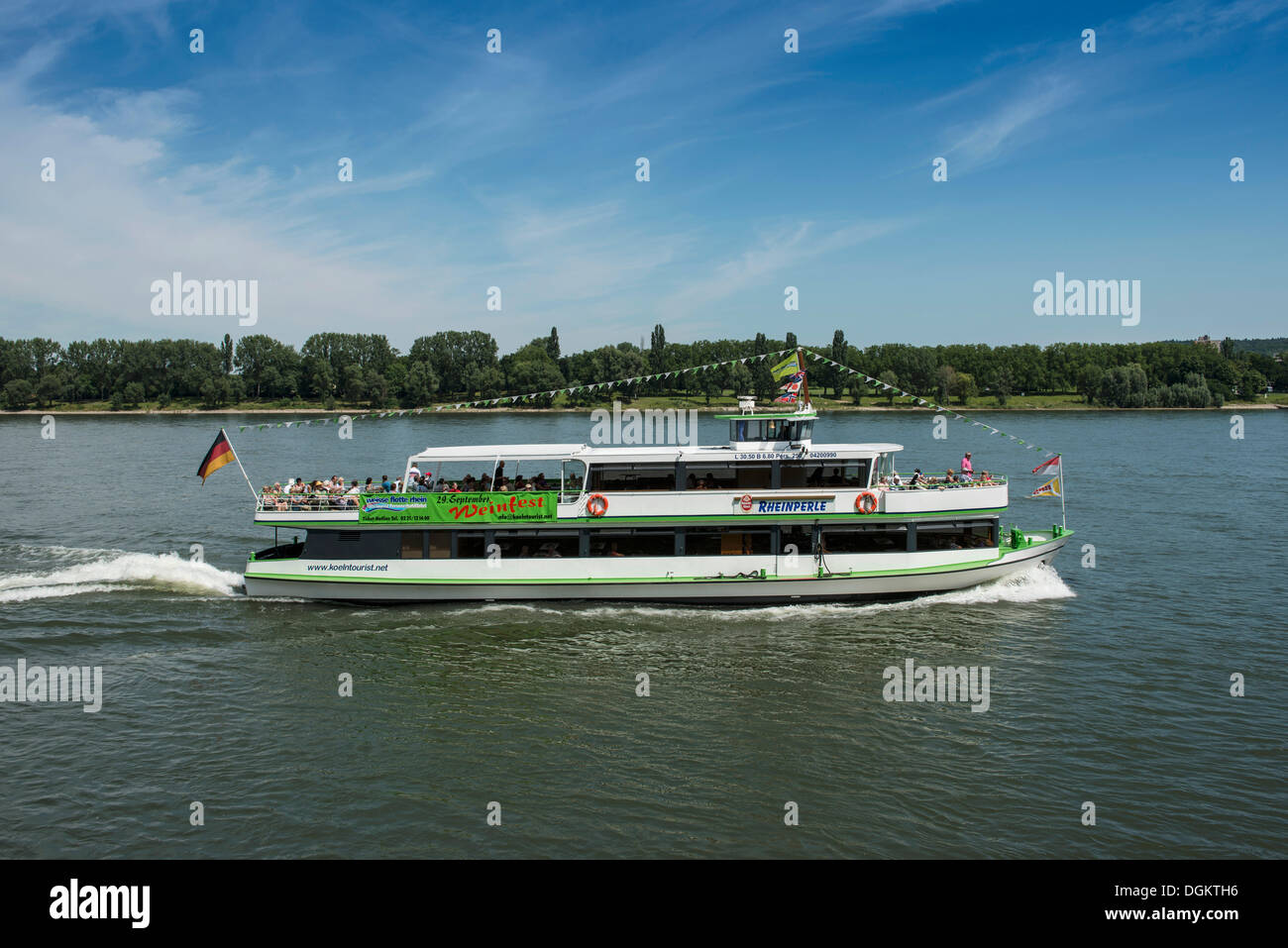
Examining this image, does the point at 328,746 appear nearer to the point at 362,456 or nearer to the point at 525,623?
the point at 525,623

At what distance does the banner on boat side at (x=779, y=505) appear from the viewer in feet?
86.8

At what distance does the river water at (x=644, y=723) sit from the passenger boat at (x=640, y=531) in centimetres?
88

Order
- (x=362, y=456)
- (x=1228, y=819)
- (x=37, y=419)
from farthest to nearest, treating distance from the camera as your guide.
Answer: (x=37, y=419)
(x=362, y=456)
(x=1228, y=819)

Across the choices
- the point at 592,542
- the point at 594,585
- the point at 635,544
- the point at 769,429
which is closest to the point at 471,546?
the point at 592,542

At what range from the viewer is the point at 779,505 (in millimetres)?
26484

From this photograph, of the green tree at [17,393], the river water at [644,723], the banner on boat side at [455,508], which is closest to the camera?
the river water at [644,723]

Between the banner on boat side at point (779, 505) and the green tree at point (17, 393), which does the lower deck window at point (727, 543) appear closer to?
the banner on boat side at point (779, 505)

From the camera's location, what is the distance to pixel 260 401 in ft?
502
